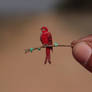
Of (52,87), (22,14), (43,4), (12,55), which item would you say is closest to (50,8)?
(43,4)

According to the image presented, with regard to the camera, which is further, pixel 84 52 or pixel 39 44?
pixel 39 44

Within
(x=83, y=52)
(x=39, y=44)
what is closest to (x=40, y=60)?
(x=39, y=44)

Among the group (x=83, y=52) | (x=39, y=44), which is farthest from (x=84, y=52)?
(x=39, y=44)

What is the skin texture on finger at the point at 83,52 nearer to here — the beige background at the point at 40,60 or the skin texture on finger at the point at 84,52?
the skin texture on finger at the point at 84,52

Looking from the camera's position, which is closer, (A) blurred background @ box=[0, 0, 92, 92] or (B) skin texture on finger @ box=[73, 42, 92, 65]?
(B) skin texture on finger @ box=[73, 42, 92, 65]

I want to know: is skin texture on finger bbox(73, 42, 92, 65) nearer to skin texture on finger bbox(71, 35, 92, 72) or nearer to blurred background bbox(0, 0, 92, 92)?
skin texture on finger bbox(71, 35, 92, 72)

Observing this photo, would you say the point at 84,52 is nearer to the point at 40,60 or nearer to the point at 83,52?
the point at 83,52

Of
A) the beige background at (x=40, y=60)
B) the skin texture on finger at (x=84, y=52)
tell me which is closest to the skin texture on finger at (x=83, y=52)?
the skin texture on finger at (x=84, y=52)

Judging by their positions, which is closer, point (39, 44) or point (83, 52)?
point (83, 52)

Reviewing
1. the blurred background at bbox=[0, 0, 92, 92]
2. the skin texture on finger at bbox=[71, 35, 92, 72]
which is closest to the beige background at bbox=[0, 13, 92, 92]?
the blurred background at bbox=[0, 0, 92, 92]
